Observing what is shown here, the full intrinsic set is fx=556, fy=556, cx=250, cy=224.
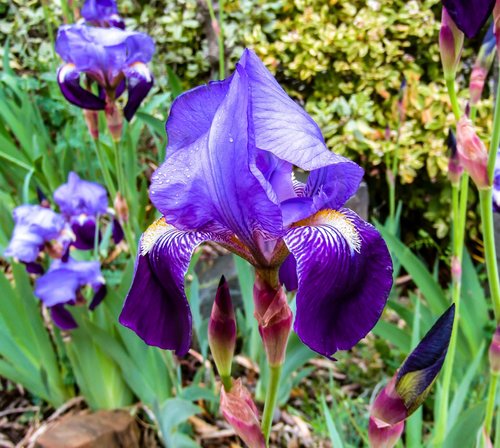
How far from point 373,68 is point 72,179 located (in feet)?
6.62

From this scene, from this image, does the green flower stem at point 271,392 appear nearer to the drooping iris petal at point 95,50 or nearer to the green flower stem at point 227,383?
the green flower stem at point 227,383

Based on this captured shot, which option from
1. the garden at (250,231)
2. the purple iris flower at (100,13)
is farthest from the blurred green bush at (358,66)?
the purple iris flower at (100,13)

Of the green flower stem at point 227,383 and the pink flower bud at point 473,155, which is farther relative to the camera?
the pink flower bud at point 473,155

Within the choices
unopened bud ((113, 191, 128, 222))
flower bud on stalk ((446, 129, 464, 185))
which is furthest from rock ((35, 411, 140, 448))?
flower bud on stalk ((446, 129, 464, 185))

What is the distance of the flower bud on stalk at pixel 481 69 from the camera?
123cm

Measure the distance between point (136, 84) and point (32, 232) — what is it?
57 centimetres

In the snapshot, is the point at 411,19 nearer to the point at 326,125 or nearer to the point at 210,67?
the point at 326,125

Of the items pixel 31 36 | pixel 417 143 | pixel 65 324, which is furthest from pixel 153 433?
pixel 31 36

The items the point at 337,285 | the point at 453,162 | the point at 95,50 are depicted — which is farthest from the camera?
the point at 95,50

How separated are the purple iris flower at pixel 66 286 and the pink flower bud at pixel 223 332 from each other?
3.24ft

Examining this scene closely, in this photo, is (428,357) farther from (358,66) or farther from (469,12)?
(358,66)

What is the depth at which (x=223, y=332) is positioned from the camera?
31.1 inches

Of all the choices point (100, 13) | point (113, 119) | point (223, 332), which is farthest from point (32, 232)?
point (223, 332)

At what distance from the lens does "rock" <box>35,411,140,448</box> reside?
167cm
